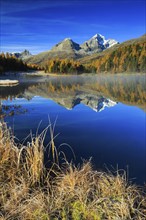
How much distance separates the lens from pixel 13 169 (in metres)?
8.38

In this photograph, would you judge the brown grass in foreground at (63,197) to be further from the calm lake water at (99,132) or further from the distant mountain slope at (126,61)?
the distant mountain slope at (126,61)

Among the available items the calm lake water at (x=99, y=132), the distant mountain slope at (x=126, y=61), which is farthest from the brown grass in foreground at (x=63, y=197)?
the distant mountain slope at (x=126, y=61)

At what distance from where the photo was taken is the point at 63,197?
6926 mm

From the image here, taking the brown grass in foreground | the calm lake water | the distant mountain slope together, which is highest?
the distant mountain slope

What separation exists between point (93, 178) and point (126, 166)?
346 centimetres

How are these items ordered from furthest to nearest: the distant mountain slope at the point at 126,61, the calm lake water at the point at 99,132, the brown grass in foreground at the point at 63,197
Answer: the distant mountain slope at the point at 126,61
the calm lake water at the point at 99,132
the brown grass in foreground at the point at 63,197

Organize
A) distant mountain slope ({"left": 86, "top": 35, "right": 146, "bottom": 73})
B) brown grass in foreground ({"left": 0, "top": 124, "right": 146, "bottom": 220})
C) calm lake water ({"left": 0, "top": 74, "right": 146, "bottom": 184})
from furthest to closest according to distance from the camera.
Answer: distant mountain slope ({"left": 86, "top": 35, "right": 146, "bottom": 73}), calm lake water ({"left": 0, "top": 74, "right": 146, "bottom": 184}), brown grass in foreground ({"left": 0, "top": 124, "right": 146, "bottom": 220})

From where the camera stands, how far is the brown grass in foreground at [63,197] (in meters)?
6.20

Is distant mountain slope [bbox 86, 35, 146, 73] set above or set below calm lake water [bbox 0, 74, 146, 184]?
above

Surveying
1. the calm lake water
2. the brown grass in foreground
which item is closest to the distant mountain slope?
the calm lake water

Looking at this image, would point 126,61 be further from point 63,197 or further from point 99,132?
point 63,197

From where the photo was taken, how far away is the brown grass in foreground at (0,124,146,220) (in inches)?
244

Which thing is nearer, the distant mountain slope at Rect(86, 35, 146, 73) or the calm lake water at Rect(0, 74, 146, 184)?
the calm lake water at Rect(0, 74, 146, 184)

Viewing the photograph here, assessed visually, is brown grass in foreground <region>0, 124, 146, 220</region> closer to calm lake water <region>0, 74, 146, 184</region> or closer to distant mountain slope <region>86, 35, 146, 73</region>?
calm lake water <region>0, 74, 146, 184</region>
